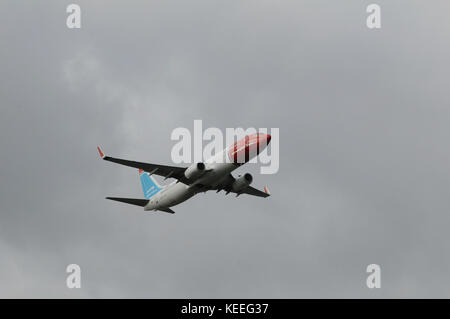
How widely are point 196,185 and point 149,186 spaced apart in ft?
55.3

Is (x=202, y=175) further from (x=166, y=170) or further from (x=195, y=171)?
(x=166, y=170)

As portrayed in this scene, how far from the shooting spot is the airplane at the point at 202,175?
3118 inches

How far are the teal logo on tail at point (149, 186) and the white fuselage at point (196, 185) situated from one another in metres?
3.93

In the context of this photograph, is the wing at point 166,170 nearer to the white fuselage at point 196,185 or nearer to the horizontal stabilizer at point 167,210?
the white fuselage at point 196,185

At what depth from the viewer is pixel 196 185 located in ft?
280

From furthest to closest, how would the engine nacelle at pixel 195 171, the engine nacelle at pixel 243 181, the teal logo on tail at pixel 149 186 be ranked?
1. the teal logo on tail at pixel 149 186
2. the engine nacelle at pixel 243 181
3. the engine nacelle at pixel 195 171

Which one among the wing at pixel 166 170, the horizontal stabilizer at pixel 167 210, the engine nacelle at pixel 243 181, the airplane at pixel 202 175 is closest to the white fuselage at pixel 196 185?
the airplane at pixel 202 175

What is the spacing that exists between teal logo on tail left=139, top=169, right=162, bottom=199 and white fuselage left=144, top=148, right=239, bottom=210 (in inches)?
155
